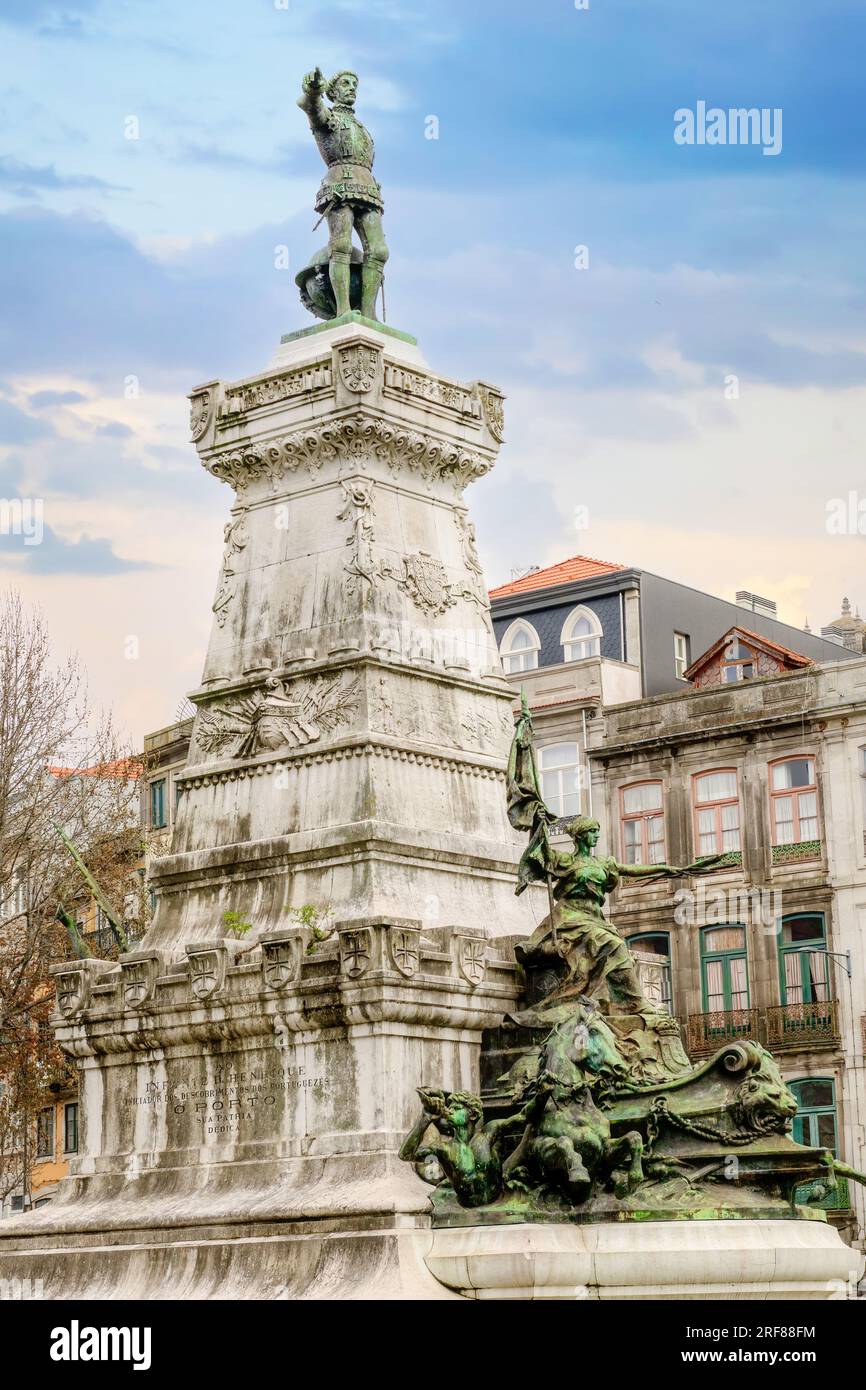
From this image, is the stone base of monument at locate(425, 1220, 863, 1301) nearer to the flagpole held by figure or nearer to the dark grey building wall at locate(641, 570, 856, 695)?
the flagpole held by figure

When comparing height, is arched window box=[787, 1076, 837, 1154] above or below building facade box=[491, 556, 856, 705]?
below

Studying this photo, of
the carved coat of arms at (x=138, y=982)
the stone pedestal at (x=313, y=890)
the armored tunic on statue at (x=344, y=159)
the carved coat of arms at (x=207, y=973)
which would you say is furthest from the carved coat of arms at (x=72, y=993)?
the armored tunic on statue at (x=344, y=159)

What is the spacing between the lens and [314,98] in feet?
105

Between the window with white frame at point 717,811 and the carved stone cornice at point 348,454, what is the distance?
21.5 m

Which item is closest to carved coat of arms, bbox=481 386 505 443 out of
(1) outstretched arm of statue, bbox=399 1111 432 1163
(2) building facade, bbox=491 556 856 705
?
(1) outstretched arm of statue, bbox=399 1111 432 1163

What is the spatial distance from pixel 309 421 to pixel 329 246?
2.96 meters

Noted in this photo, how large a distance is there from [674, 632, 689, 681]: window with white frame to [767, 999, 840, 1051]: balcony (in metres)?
11.0

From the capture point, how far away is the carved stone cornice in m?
30.0

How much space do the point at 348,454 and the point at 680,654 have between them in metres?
29.0

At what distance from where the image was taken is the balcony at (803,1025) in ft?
160

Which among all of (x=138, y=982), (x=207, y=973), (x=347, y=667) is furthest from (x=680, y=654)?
(x=207, y=973)
